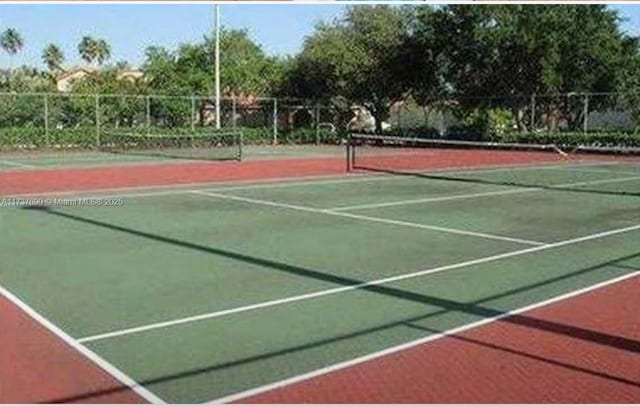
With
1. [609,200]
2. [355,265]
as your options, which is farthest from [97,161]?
[355,265]

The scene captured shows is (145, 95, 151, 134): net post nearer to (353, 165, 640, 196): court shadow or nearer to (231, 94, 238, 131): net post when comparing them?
(231, 94, 238, 131): net post

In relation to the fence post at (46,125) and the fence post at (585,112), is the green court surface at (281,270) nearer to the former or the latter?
the fence post at (46,125)

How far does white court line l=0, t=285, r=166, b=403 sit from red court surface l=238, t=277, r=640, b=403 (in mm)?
750

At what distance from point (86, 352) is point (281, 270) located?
156 inches

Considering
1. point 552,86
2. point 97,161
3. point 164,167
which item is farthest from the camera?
point 552,86

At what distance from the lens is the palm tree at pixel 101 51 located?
341 ft

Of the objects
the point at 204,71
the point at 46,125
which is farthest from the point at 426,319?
the point at 204,71

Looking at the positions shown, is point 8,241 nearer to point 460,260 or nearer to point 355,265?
point 355,265

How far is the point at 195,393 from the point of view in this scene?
620 centimetres

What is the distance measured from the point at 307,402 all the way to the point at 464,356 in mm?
1734

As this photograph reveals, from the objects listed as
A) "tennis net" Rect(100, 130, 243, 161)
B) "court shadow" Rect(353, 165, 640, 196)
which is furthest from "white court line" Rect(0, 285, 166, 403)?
"tennis net" Rect(100, 130, 243, 161)

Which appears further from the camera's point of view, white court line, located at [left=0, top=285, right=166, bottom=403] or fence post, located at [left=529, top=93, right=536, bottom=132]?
fence post, located at [left=529, top=93, right=536, bottom=132]

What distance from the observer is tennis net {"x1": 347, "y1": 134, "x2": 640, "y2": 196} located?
2458 centimetres

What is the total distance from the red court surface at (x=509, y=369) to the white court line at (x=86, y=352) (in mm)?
750
